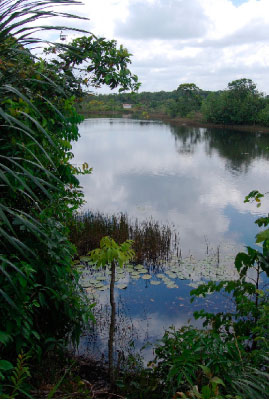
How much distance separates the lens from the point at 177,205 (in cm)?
1235

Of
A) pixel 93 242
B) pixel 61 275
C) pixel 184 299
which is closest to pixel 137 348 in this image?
pixel 184 299

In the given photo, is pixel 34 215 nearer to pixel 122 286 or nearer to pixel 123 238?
pixel 122 286

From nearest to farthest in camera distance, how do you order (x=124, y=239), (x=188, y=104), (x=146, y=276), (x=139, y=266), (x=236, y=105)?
(x=146, y=276) → (x=139, y=266) → (x=124, y=239) → (x=236, y=105) → (x=188, y=104)

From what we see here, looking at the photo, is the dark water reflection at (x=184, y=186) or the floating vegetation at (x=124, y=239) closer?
the floating vegetation at (x=124, y=239)

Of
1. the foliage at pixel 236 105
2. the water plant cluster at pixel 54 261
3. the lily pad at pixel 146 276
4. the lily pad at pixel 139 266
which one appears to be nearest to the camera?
the water plant cluster at pixel 54 261

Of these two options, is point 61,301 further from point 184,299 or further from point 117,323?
point 184,299

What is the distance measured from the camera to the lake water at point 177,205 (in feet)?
17.8

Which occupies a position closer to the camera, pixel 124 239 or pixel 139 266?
pixel 139 266

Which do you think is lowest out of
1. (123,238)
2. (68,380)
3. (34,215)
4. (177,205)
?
(177,205)

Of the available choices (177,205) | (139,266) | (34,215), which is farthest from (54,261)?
(177,205)

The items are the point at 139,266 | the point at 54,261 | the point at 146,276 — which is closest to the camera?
Result: the point at 54,261

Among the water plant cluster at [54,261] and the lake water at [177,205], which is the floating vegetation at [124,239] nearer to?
the lake water at [177,205]

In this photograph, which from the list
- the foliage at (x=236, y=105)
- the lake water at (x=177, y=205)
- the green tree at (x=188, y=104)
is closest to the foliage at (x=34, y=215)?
the lake water at (x=177, y=205)

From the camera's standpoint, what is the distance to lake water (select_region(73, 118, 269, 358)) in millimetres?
5438
